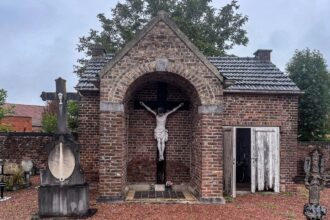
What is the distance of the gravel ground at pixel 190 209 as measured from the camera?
926cm

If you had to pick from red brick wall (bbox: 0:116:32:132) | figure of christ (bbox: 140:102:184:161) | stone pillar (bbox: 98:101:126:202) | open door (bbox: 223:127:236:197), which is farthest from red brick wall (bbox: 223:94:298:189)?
red brick wall (bbox: 0:116:32:132)

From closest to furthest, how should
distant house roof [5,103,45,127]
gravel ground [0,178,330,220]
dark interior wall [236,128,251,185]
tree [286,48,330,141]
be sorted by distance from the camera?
gravel ground [0,178,330,220] < dark interior wall [236,128,251,185] < tree [286,48,330,141] < distant house roof [5,103,45,127]

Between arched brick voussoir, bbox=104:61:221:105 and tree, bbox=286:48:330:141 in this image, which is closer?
arched brick voussoir, bbox=104:61:221:105

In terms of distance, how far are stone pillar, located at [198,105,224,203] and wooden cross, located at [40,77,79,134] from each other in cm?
380

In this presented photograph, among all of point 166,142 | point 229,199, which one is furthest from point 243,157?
point 229,199

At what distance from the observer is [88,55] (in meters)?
30.5

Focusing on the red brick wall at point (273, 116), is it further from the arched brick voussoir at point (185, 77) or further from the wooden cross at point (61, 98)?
the wooden cross at point (61, 98)

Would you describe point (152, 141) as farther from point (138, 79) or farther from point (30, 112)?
point (30, 112)

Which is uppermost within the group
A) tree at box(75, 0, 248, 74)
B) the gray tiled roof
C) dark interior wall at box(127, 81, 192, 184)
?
tree at box(75, 0, 248, 74)

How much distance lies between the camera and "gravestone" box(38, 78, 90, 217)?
9.26 meters

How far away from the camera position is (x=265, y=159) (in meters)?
13.3

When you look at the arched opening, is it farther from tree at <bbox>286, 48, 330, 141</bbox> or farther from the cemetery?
tree at <bbox>286, 48, 330, 141</bbox>

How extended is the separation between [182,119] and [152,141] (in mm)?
1301

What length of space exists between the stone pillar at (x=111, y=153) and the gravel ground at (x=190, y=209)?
0.49m
